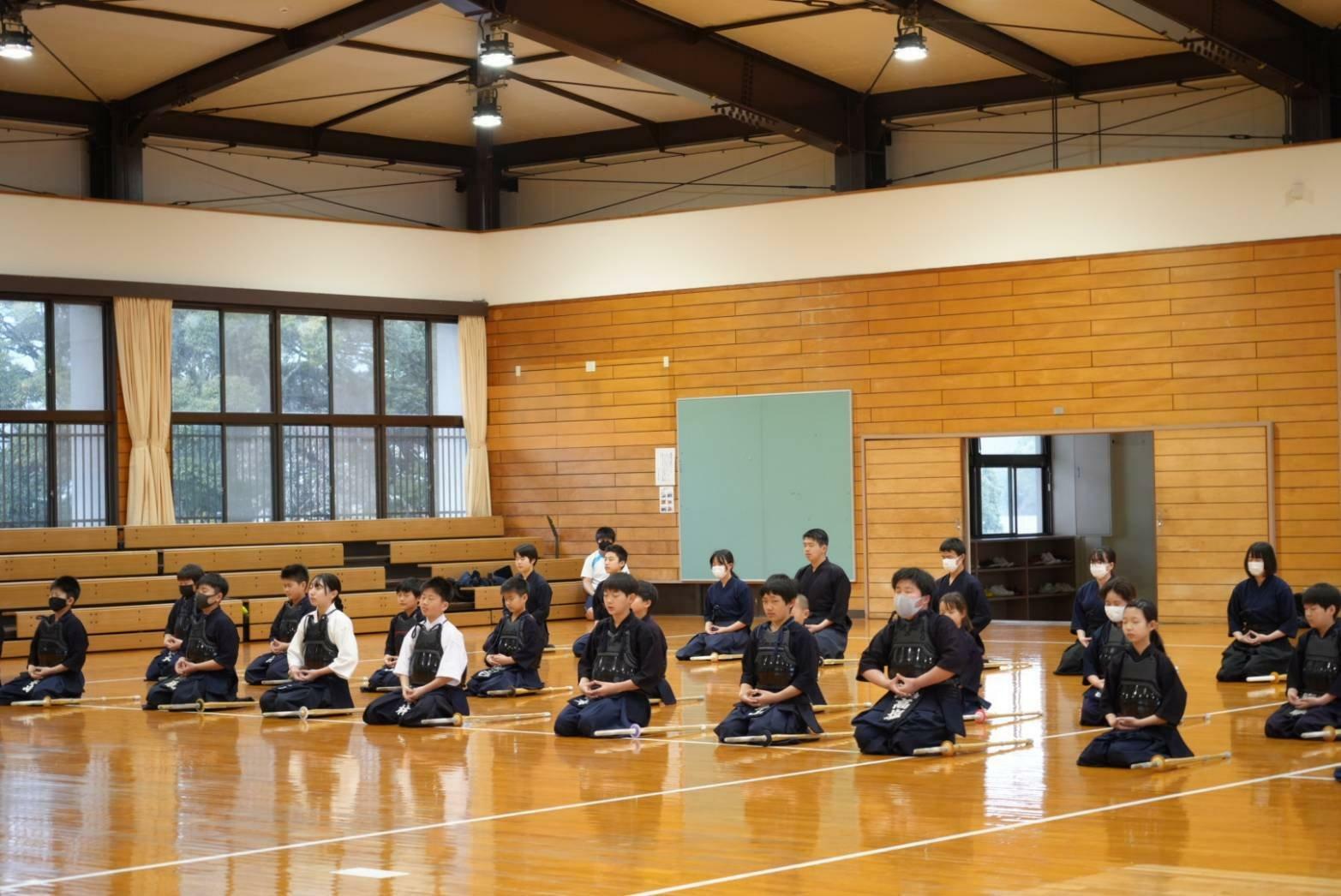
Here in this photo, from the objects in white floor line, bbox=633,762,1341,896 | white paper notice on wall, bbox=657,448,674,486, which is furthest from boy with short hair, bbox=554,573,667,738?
white paper notice on wall, bbox=657,448,674,486

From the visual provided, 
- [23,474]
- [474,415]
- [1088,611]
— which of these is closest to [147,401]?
[23,474]

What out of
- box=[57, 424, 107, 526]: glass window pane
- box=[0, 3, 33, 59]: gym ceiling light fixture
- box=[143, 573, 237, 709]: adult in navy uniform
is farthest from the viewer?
box=[57, 424, 107, 526]: glass window pane

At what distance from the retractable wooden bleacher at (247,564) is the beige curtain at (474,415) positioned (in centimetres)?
48

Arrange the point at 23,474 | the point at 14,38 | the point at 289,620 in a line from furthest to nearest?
the point at 23,474 < the point at 14,38 < the point at 289,620

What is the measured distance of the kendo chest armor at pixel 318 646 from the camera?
11.7 meters

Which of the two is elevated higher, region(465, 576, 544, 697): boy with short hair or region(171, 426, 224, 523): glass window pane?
region(171, 426, 224, 523): glass window pane

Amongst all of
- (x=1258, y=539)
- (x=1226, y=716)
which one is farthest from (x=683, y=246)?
(x=1226, y=716)

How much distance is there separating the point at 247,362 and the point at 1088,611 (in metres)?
11.8

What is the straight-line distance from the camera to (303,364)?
20.8 m

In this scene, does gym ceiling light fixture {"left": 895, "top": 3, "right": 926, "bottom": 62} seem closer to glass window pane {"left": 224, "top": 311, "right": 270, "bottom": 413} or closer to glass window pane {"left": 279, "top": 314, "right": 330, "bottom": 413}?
glass window pane {"left": 279, "top": 314, "right": 330, "bottom": 413}

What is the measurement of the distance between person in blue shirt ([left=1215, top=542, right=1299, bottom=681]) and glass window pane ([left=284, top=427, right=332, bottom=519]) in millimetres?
12137

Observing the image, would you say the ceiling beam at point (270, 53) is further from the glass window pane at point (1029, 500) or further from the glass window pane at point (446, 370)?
the glass window pane at point (1029, 500)

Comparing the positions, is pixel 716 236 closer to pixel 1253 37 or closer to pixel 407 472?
pixel 407 472

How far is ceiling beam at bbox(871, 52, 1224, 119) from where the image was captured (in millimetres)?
18531
